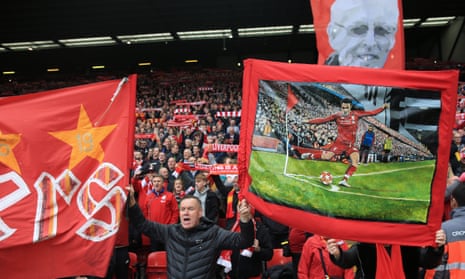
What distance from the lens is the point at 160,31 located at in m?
23.6

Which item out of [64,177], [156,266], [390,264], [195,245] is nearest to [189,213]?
[195,245]

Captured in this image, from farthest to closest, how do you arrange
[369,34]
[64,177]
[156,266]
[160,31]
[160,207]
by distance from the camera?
[160,31]
[160,207]
[156,266]
[369,34]
[64,177]

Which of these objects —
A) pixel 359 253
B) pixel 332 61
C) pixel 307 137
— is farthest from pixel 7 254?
pixel 332 61

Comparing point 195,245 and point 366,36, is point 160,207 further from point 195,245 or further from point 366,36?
point 366,36

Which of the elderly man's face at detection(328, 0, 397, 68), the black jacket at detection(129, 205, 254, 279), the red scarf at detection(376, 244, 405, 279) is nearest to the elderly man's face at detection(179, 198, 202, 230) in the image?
the black jacket at detection(129, 205, 254, 279)

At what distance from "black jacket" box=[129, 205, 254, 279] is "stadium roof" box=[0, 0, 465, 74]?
16.7 m

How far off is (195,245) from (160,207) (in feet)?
8.83

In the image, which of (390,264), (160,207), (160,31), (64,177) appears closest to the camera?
(390,264)

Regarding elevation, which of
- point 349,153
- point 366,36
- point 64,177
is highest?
point 366,36

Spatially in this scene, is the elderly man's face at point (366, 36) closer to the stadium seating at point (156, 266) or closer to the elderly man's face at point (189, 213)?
the elderly man's face at point (189, 213)

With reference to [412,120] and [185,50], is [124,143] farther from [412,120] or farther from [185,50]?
[185,50]

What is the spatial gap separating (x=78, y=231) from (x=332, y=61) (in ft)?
9.94

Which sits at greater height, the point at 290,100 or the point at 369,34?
the point at 369,34

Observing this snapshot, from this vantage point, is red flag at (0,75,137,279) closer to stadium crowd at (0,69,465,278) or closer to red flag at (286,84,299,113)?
stadium crowd at (0,69,465,278)
